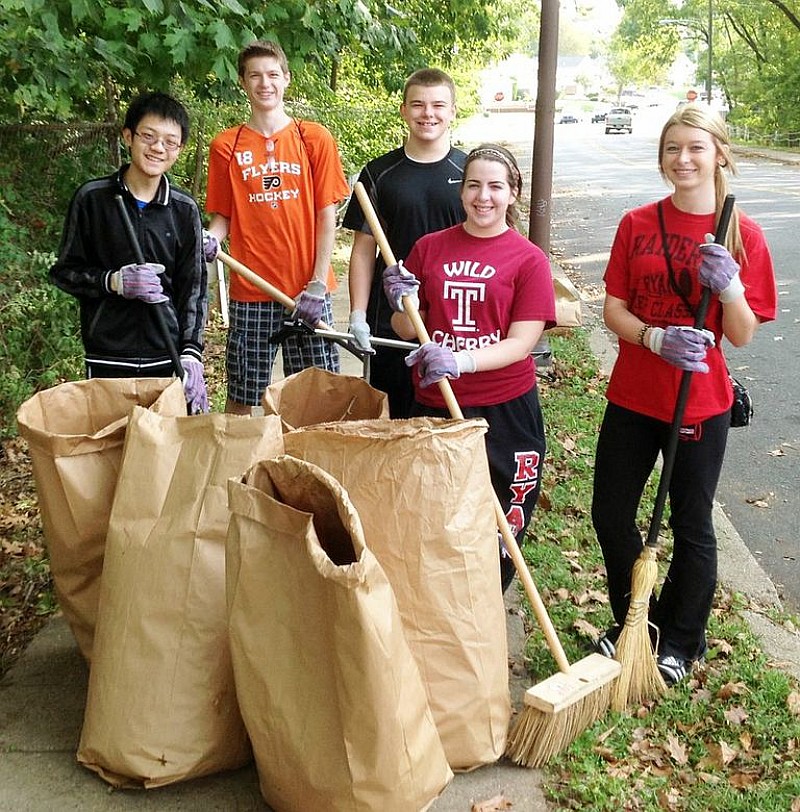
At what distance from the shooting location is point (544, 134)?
731cm

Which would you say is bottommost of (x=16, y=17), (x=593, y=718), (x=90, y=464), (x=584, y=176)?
(x=584, y=176)

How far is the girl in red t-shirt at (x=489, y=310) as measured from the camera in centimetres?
301

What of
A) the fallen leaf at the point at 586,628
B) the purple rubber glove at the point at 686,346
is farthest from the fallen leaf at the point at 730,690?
the purple rubber glove at the point at 686,346

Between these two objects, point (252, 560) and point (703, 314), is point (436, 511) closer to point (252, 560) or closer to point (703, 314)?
point (252, 560)

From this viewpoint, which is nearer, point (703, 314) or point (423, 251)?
point (703, 314)

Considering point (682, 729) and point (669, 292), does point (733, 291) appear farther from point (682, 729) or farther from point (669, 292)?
point (682, 729)

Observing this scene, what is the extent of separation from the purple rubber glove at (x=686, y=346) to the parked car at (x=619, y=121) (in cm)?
5553

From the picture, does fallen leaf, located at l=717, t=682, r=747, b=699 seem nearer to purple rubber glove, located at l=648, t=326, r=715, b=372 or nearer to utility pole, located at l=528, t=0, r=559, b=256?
purple rubber glove, located at l=648, t=326, r=715, b=372

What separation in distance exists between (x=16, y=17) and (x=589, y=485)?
351 centimetres

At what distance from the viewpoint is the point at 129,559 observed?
2547mm

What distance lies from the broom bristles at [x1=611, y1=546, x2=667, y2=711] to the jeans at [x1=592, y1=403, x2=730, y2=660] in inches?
4.2

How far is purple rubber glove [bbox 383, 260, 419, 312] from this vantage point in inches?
119

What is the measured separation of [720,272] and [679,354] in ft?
0.86

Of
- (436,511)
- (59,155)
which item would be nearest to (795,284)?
(59,155)
